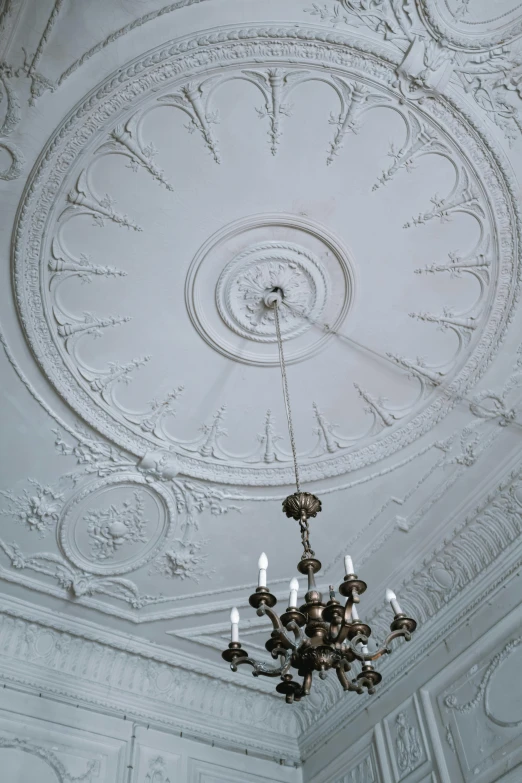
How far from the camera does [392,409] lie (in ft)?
19.8

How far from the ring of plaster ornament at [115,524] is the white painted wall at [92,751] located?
4.50 feet

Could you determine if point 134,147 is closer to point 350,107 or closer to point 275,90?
point 275,90

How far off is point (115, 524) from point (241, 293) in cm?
248

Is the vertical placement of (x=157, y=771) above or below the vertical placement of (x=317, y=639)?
above

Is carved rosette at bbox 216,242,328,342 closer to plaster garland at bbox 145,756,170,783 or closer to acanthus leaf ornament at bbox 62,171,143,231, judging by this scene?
acanthus leaf ornament at bbox 62,171,143,231

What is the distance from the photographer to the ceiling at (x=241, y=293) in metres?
4.49

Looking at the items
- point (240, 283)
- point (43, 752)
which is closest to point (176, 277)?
point (240, 283)

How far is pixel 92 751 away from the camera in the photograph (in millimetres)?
6445

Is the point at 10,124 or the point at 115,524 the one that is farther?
the point at 115,524

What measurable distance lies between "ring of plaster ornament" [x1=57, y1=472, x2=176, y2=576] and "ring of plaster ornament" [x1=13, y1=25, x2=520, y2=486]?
464mm

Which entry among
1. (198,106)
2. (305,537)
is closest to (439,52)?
(198,106)

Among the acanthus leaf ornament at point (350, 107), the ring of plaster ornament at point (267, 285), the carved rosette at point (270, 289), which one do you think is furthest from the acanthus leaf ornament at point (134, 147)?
the acanthus leaf ornament at point (350, 107)

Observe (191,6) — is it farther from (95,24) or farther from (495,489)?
(495,489)

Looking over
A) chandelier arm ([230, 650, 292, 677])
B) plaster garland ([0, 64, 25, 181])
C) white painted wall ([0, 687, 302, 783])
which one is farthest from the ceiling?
chandelier arm ([230, 650, 292, 677])
